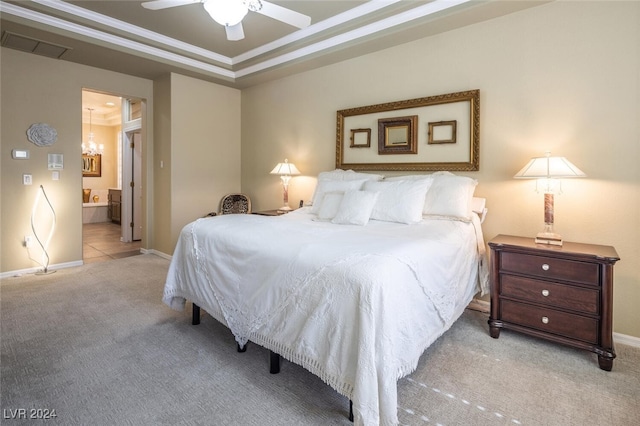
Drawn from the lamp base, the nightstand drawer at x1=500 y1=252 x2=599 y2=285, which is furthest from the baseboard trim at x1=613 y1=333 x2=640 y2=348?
the lamp base

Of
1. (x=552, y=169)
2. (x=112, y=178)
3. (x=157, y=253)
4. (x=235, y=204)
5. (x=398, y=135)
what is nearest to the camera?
(x=552, y=169)

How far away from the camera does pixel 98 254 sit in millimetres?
5203

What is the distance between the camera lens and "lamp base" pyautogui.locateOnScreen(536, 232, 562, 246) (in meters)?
2.44

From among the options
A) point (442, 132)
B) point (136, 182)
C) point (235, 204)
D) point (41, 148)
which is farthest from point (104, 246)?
A: point (442, 132)

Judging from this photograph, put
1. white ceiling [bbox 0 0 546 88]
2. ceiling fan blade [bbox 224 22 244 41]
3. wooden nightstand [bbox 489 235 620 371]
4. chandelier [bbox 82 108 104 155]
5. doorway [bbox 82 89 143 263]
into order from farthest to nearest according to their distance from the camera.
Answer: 1. chandelier [bbox 82 108 104 155]
2. doorway [bbox 82 89 143 263]
3. white ceiling [bbox 0 0 546 88]
4. ceiling fan blade [bbox 224 22 244 41]
5. wooden nightstand [bbox 489 235 620 371]

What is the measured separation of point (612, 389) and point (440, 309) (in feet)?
3.45

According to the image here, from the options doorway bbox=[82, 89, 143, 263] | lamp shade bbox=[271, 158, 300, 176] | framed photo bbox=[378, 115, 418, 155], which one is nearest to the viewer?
framed photo bbox=[378, 115, 418, 155]

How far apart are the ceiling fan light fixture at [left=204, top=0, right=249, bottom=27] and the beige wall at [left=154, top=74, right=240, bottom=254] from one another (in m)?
2.84

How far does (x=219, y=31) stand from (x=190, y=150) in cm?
178

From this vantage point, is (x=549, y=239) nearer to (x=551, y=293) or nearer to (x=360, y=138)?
(x=551, y=293)

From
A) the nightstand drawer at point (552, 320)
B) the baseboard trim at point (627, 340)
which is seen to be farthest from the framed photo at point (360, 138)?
→ the baseboard trim at point (627, 340)

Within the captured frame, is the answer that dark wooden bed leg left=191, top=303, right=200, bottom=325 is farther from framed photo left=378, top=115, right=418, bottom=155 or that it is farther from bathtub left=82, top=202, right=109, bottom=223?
bathtub left=82, top=202, right=109, bottom=223

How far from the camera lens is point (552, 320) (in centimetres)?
233

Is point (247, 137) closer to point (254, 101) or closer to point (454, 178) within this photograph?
point (254, 101)
